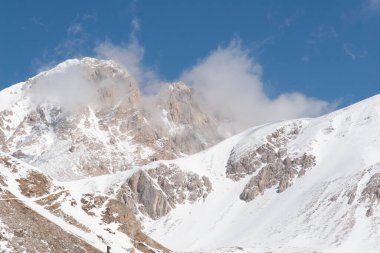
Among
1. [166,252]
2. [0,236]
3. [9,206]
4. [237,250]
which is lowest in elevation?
[0,236]

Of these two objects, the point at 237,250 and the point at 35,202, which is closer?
the point at 35,202

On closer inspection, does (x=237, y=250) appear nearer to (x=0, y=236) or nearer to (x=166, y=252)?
(x=166, y=252)

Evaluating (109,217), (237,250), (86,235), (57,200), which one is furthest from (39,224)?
(237,250)

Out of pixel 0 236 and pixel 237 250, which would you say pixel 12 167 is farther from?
pixel 237 250

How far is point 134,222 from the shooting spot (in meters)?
104

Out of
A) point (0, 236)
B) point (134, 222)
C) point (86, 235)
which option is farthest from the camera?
point (134, 222)

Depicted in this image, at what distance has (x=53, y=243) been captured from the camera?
7519cm

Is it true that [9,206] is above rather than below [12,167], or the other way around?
below

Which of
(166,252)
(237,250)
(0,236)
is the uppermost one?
(237,250)

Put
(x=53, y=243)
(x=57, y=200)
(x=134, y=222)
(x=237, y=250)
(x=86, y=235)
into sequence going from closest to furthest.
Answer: (x=53, y=243) < (x=86, y=235) < (x=57, y=200) < (x=134, y=222) < (x=237, y=250)

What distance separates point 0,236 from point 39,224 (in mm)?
7626

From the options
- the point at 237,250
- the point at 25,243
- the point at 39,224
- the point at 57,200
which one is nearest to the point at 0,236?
the point at 25,243

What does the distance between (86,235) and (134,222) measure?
60.8 feet

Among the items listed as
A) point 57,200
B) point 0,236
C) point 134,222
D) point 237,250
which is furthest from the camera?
point 237,250
